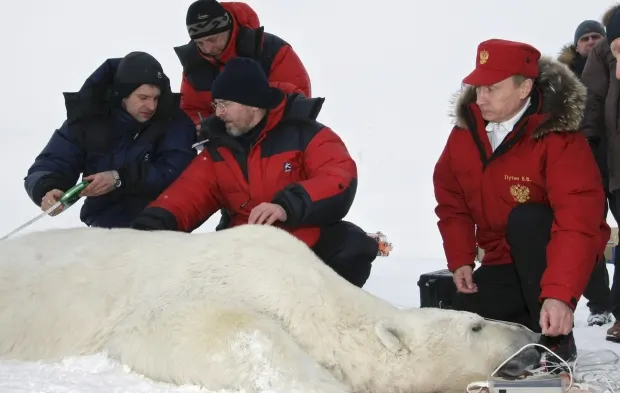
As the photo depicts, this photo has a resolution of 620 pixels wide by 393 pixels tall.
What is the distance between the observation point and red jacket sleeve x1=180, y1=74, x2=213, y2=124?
5.72m

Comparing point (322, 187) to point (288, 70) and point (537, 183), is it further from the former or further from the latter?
point (288, 70)

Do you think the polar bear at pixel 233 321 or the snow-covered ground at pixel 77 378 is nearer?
the snow-covered ground at pixel 77 378

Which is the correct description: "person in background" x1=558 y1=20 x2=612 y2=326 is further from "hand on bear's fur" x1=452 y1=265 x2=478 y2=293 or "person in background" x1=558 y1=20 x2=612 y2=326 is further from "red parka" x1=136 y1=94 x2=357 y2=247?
"red parka" x1=136 y1=94 x2=357 y2=247

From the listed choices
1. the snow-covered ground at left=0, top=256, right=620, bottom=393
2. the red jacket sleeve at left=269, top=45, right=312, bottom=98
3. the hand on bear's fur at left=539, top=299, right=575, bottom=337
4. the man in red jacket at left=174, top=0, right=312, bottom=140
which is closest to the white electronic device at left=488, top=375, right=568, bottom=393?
the hand on bear's fur at left=539, top=299, right=575, bottom=337

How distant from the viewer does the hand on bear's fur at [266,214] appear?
412 cm

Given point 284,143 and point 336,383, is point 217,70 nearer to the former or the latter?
point 284,143

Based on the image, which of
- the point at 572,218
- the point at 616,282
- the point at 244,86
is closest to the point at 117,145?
the point at 244,86

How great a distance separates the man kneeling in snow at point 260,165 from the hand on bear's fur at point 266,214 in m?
0.33

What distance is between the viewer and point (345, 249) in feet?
15.7

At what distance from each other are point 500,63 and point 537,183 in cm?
64

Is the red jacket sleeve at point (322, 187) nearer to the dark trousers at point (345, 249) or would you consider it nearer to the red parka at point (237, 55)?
the dark trousers at point (345, 249)

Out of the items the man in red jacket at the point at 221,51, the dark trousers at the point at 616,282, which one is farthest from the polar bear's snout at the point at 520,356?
the man in red jacket at the point at 221,51

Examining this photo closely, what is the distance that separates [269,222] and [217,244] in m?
0.66

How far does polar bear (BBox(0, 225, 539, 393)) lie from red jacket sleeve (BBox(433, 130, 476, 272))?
99 cm
